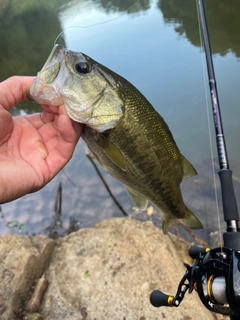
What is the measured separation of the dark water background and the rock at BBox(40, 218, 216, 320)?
3.77ft

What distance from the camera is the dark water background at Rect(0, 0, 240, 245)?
4859 mm

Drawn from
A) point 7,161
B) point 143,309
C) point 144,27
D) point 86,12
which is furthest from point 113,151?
point 86,12

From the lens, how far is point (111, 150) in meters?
1.91

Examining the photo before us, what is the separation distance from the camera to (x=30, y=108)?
28.4 feet

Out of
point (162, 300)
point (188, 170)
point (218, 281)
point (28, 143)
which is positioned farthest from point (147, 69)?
point (218, 281)

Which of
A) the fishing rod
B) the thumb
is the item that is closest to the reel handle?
the fishing rod

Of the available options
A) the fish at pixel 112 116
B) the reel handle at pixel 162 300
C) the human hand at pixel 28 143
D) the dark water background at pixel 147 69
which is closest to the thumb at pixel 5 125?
the human hand at pixel 28 143

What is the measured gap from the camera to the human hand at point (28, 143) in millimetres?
1886

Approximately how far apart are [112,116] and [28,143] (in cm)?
61

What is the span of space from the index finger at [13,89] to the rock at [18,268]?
173 cm

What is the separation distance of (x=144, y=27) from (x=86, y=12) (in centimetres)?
291

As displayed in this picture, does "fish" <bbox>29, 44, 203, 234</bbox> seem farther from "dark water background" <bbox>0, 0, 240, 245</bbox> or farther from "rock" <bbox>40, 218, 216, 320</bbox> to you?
"dark water background" <bbox>0, 0, 240, 245</bbox>

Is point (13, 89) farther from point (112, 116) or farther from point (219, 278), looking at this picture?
point (219, 278)

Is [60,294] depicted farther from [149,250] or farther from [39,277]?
[149,250]
